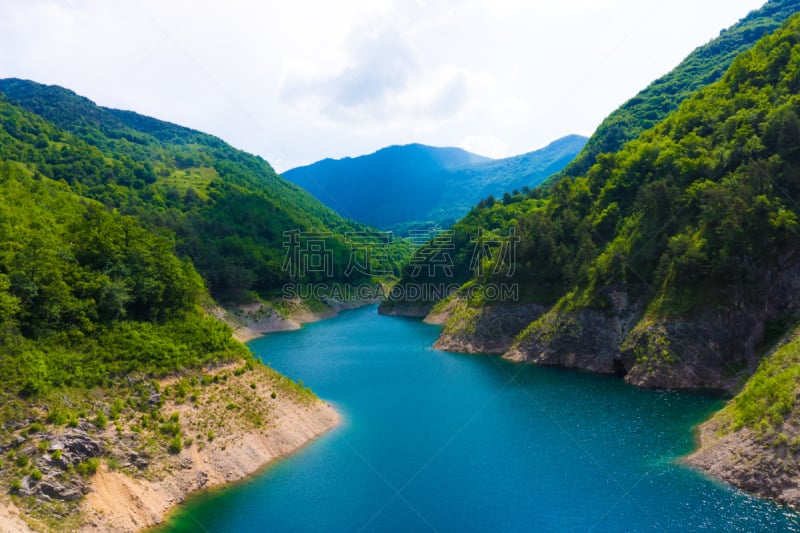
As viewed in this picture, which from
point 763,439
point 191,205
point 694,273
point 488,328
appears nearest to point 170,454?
point 763,439

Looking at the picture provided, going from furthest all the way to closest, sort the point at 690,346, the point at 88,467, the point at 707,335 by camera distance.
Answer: the point at 690,346 < the point at 707,335 < the point at 88,467

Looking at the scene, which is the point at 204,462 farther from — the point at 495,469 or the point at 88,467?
the point at 495,469

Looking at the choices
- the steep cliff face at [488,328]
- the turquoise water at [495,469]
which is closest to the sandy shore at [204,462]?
the turquoise water at [495,469]

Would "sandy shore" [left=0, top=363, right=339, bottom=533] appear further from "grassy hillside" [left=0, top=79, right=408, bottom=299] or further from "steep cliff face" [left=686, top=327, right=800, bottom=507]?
"grassy hillside" [left=0, top=79, right=408, bottom=299]

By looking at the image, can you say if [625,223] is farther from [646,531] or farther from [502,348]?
[646,531]

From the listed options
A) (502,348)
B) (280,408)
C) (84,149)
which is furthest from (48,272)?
(84,149)

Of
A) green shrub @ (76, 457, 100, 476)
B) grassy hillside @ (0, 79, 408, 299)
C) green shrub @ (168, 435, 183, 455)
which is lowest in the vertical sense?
green shrub @ (168, 435, 183, 455)

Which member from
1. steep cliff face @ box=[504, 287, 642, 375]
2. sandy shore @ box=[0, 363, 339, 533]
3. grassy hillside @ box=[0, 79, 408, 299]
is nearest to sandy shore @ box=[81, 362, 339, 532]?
sandy shore @ box=[0, 363, 339, 533]
